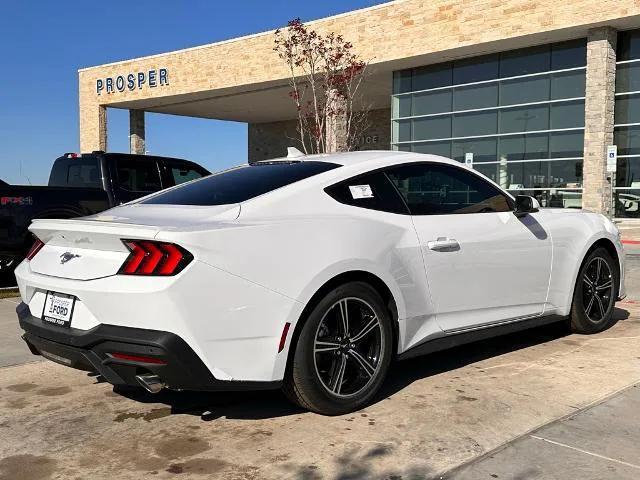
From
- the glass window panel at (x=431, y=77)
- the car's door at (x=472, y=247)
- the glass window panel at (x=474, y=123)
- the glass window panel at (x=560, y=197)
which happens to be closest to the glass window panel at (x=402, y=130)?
the glass window panel at (x=431, y=77)

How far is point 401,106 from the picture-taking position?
1043 inches

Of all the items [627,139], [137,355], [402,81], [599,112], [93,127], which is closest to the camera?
[137,355]

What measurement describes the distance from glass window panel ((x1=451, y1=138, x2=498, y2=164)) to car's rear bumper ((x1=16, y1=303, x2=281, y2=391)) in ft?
72.1

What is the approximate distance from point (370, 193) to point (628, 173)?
64.8ft

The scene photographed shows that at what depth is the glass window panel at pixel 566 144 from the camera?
21492 mm

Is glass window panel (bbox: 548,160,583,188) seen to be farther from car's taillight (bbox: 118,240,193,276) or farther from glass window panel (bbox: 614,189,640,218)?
car's taillight (bbox: 118,240,193,276)

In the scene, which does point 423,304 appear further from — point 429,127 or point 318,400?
point 429,127

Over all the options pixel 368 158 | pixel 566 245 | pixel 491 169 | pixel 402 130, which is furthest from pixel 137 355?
pixel 402 130

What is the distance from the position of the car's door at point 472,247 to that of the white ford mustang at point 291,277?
0.04ft

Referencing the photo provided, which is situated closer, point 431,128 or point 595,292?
point 595,292

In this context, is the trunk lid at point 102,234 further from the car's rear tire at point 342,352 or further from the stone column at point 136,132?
the stone column at point 136,132

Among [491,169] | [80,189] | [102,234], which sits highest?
[491,169]

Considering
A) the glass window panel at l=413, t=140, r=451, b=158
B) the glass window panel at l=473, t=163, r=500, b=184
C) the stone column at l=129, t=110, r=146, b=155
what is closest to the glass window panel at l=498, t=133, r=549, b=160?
the glass window panel at l=473, t=163, r=500, b=184

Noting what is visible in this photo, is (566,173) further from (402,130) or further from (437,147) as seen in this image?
(402,130)
